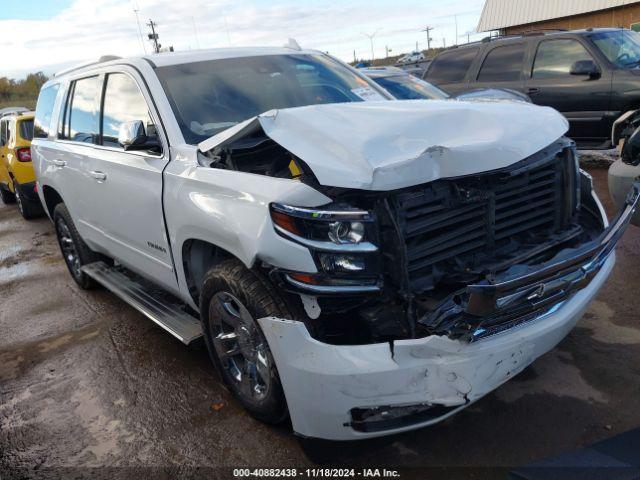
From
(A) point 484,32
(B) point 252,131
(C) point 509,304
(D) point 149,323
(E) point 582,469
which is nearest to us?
(E) point 582,469

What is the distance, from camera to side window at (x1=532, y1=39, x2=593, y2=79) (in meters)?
8.44

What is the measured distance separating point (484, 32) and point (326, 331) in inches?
1395

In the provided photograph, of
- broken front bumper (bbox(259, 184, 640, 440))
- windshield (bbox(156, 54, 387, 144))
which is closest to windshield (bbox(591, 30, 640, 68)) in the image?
windshield (bbox(156, 54, 387, 144))

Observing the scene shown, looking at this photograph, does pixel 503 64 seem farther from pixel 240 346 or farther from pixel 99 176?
pixel 240 346

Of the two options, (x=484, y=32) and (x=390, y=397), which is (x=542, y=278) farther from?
(x=484, y=32)

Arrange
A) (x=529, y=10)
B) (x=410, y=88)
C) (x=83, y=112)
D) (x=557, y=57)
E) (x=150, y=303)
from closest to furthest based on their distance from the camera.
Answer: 1. (x=150, y=303)
2. (x=83, y=112)
3. (x=410, y=88)
4. (x=557, y=57)
5. (x=529, y=10)

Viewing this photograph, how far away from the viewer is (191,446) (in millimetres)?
3016

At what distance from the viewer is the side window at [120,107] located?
12.0 ft

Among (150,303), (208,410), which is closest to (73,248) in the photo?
(150,303)

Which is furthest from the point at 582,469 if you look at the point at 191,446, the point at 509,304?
the point at 191,446

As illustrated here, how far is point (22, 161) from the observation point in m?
9.40

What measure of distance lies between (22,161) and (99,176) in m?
6.27

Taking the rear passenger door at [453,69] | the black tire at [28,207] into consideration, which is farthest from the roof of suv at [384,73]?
the black tire at [28,207]

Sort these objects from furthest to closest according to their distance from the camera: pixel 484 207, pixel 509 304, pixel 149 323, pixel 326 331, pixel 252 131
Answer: pixel 149 323, pixel 252 131, pixel 484 207, pixel 326 331, pixel 509 304
